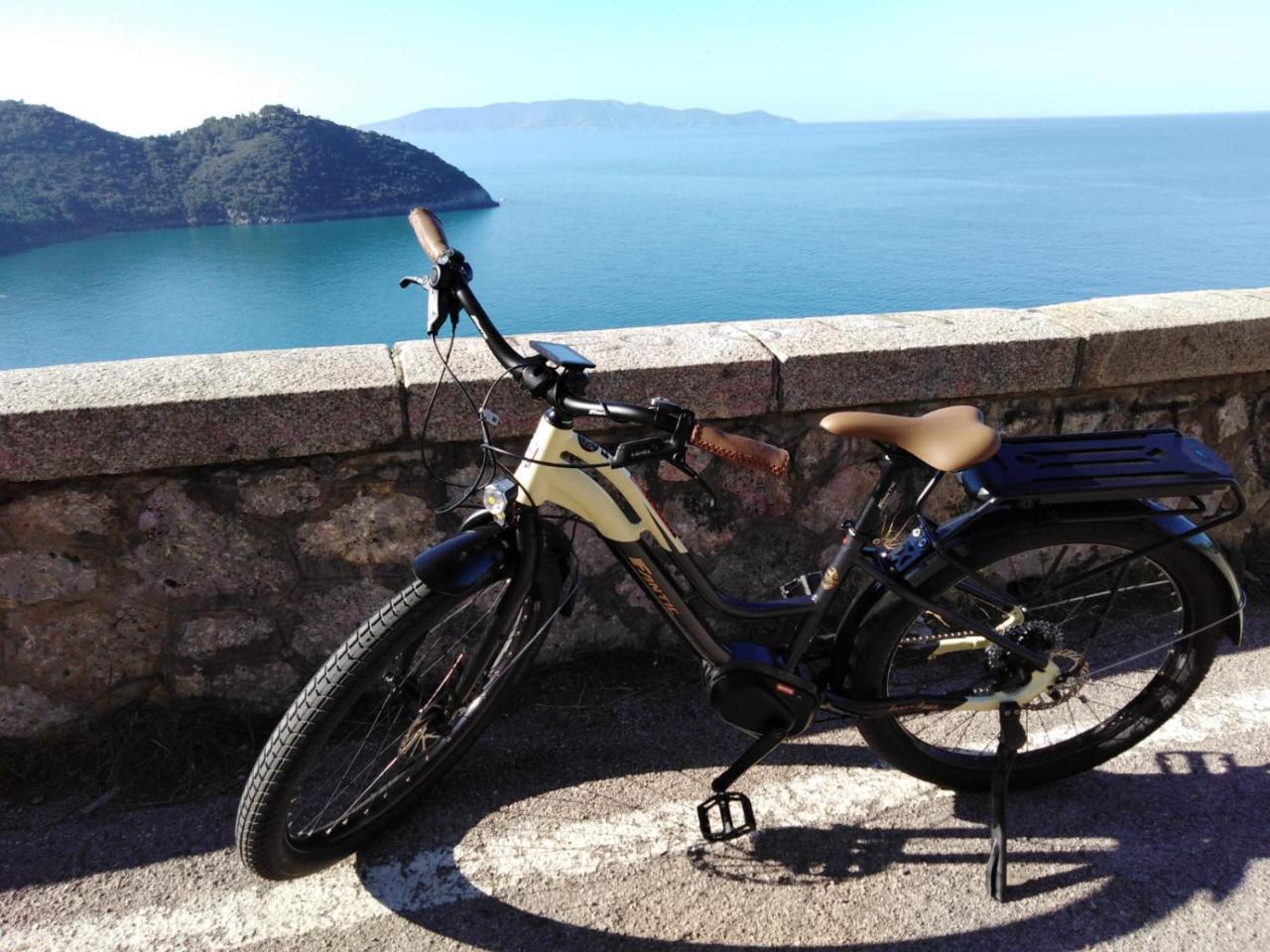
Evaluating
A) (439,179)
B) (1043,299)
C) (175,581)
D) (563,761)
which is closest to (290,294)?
(439,179)

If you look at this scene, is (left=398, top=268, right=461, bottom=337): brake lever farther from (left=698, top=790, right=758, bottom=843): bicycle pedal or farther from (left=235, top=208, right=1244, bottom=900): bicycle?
(left=698, top=790, right=758, bottom=843): bicycle pedal

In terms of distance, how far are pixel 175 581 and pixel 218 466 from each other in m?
0.36

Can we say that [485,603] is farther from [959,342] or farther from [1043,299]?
[1043,299]

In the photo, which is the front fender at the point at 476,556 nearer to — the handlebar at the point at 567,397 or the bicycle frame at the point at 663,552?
the bicycle frame at the point at 663,552

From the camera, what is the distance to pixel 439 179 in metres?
11.2

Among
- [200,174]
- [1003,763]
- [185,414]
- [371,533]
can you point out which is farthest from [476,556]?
[200,174]

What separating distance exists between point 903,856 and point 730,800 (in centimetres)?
44

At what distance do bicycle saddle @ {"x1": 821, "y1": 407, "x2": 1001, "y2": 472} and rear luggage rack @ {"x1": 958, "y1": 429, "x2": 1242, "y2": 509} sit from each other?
16 centimetres

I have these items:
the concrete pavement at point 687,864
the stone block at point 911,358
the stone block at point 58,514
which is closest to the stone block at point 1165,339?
the stone block at point 911,358

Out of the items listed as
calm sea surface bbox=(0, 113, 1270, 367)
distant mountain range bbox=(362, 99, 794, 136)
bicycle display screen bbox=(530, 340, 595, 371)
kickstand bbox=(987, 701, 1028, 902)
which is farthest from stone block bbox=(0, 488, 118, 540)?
distant mountain range bbox=(362, 99, 794, 136)

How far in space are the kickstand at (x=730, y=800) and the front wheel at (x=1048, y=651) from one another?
273mm

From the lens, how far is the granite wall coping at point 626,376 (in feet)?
6.48

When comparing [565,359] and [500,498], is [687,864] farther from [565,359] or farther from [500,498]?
[565,359]

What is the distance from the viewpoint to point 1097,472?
1.82m
